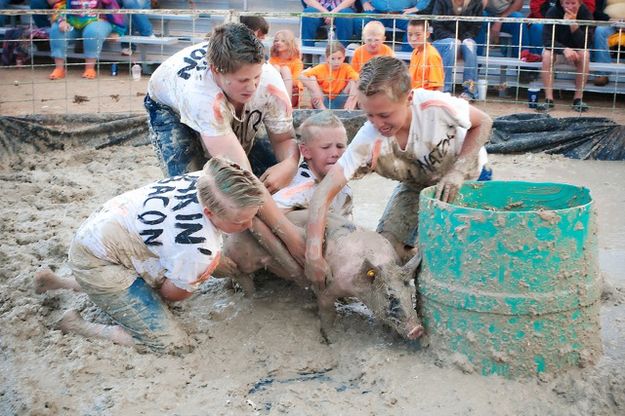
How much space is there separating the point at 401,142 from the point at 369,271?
73 cm

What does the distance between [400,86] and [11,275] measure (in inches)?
101

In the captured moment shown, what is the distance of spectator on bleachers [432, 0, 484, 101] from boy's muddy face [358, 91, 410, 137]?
15.9 feet

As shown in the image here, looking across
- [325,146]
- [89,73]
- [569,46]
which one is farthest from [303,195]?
[89,73]

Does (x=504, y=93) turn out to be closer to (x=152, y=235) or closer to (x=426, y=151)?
(x=426, y=151)

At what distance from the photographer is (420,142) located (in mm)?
4352

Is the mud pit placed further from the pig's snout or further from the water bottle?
the water bottle

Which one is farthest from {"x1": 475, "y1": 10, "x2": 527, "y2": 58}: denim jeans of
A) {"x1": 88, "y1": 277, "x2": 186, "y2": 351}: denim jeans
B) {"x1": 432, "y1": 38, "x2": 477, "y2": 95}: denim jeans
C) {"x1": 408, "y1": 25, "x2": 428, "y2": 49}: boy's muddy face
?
{"x1": 88, "y1": 277, "x2": 186, "y2": 351}: denim jeans

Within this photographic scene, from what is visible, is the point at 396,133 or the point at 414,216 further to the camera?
the point at 414,216

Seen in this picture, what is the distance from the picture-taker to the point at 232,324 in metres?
4.42

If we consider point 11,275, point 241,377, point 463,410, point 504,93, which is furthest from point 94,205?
point 504,93

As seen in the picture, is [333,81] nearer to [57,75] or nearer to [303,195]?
[57,75]

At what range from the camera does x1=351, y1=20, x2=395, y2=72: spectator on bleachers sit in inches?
345

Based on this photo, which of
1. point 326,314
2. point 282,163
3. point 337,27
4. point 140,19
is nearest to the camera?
point 326,314

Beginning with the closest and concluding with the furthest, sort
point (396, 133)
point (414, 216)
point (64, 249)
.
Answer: point (396, 133)
point (414, 216)
point (64, 249)
